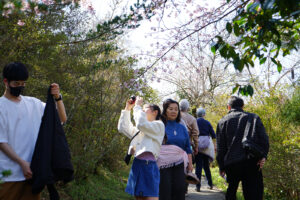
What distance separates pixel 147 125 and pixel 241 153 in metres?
1.46

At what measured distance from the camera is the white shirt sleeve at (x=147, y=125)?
408 centimetres

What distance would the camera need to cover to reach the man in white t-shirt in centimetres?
253

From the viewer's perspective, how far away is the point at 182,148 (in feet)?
15.3

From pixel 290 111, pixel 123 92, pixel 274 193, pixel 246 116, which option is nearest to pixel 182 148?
pixel 246 116

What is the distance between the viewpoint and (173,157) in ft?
14.6

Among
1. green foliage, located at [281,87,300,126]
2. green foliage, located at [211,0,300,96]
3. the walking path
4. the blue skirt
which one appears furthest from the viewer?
green foliage, located at [281,87,300,126]

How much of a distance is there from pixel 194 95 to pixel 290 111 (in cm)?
1301

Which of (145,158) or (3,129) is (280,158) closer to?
(145,158)

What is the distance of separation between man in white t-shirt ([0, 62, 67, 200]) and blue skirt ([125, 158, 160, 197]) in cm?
164

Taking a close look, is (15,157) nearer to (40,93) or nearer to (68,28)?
(40,93)

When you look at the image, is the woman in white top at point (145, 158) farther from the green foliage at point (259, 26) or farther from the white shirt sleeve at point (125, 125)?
the green foliage at point (259, 26)

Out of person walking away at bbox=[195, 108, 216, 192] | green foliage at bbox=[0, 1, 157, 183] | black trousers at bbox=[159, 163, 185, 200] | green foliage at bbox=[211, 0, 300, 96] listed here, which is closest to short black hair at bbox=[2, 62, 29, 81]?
green foliage at bbox=[211, 0, 300, 96]

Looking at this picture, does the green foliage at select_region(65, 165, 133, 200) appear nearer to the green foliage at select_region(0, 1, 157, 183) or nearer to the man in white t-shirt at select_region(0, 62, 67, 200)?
the green foliage at select_region(0, 1, 157, 183)

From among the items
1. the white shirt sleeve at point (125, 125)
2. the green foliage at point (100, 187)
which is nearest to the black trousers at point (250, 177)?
the white shirt sleeve at point (125, 125)
